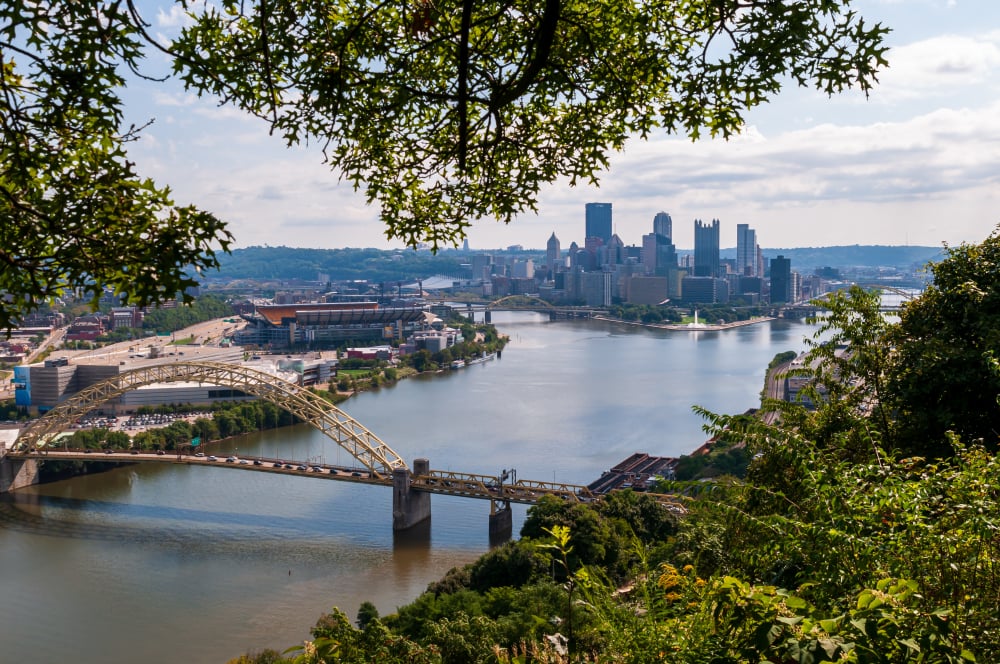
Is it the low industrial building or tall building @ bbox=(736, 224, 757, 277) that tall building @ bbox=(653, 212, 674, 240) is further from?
the low industrial building

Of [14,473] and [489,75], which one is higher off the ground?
[489,75]

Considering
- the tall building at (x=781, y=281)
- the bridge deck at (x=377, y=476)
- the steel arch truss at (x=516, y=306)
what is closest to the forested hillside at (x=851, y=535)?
the bridge deck at (x=377, y=476)

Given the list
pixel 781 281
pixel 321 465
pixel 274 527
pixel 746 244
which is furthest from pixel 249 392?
pixel 746 244

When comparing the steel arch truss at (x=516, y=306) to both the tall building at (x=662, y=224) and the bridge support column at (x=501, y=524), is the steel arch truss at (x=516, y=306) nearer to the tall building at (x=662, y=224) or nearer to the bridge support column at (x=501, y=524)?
the tall building at (x=662, y=224)

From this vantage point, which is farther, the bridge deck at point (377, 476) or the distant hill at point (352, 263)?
the distant hill at point (352, 263)

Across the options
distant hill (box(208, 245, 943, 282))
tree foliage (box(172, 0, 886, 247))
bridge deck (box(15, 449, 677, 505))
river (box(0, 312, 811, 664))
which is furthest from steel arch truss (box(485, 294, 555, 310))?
tree foliage (box(172, 0, 886, 247))

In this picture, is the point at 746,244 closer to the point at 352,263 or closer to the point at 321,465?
the point at 352,263

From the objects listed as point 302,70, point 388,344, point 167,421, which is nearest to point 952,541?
point 302,70
